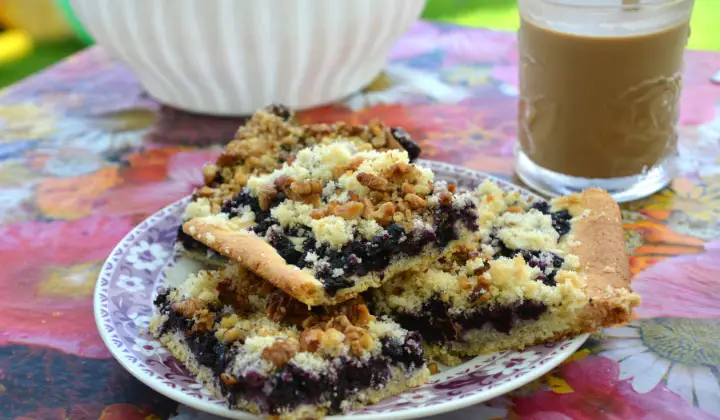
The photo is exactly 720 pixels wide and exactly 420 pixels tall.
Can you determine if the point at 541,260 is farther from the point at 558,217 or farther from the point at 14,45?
the point at 14,45

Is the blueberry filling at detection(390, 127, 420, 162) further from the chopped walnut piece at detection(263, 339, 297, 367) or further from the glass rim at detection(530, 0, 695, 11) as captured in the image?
the chopped walnut piece at detection(263, 339, 297, 367)

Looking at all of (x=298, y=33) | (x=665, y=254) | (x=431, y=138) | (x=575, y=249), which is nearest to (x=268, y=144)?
(x=298, y=33)

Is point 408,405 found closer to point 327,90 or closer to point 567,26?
point 567,26

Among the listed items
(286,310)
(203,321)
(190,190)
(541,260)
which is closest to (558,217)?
(541,260)

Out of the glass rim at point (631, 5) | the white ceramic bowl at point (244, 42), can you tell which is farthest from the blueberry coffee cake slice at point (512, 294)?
the white ceramic bowl at point (244, 42)

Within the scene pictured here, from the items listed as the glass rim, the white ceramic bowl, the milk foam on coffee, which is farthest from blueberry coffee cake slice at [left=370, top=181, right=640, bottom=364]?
the white ceramic bowl

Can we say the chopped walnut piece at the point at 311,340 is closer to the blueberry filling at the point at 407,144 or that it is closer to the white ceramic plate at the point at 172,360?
the white ceramic plate at the point at 172,360
